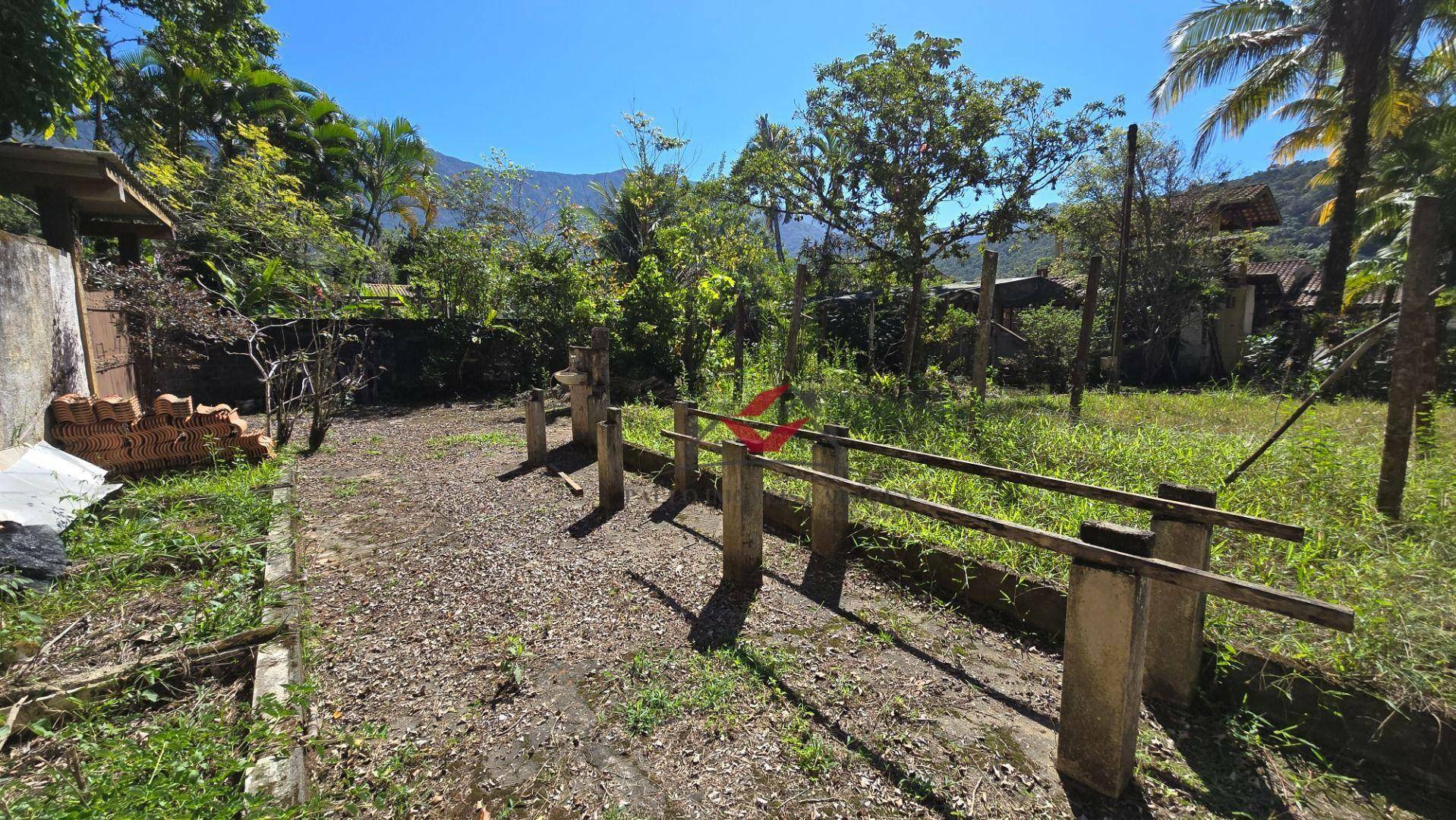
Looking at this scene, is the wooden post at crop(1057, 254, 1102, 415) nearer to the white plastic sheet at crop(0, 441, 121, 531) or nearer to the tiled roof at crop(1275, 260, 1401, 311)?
the white plastic sheet at crop(0, 441, 121, 531)

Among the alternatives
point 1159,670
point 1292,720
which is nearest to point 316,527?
point 1159,670

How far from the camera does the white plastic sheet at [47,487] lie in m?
3.55

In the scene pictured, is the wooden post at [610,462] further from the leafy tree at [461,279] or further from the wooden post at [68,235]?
the leafy tree at [461,279]

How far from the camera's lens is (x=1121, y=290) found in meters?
10.6

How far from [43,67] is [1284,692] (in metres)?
9.59

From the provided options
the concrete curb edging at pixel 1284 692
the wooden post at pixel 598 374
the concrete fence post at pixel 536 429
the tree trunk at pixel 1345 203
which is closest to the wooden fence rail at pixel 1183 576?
the concrete curb edging at pixel 1284 692

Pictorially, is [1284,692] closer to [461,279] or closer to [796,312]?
[796,312]

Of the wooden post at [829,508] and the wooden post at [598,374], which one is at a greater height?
the wooden post at [598,374]

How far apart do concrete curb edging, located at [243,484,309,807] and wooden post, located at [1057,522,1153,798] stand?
8.73ft

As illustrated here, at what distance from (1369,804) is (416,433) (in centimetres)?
951

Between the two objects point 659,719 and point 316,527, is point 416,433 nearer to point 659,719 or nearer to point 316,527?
point 316,527

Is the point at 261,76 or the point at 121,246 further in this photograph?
the point at 261,76

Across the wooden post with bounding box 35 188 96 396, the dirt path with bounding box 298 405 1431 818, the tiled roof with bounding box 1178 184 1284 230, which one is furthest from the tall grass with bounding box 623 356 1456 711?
the tiled roof with bounding box 1178 184 1284 230

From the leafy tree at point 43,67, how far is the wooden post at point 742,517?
6876mm
